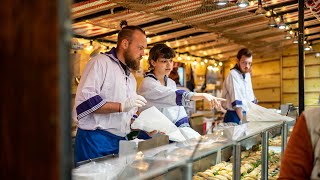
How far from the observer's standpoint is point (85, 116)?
9.38 feet

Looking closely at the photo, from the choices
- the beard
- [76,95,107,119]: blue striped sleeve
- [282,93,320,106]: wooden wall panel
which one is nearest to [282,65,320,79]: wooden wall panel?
[282,93,320,106]: wooden wall panel

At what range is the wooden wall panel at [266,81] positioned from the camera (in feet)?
41.8

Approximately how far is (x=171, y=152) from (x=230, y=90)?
3.44 m

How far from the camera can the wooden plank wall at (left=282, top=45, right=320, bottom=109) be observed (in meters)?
12.1

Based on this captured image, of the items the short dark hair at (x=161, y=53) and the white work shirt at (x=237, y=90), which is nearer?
the short dark hair at (x=161, y=53)

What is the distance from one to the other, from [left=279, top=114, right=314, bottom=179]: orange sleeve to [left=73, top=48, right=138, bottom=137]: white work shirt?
149cm

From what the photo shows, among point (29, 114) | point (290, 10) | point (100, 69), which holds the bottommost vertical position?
point (29, 114)

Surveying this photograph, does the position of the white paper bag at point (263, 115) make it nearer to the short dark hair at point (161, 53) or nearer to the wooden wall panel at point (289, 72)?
the short dark hair at point (161, 53)

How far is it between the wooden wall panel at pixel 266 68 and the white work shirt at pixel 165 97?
9.76 m

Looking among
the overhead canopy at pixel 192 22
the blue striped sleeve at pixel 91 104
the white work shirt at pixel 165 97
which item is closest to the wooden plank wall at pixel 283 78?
the overhead canopy at pixel 192 22

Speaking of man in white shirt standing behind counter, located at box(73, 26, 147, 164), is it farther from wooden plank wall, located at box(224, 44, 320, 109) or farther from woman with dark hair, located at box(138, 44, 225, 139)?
wooden plank wall, located at box(224, 44, 320, 109)

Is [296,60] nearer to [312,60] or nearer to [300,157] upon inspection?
[312,60]

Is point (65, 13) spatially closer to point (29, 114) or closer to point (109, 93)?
point (29, 114)

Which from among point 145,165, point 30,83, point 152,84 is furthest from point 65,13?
point 152,84
